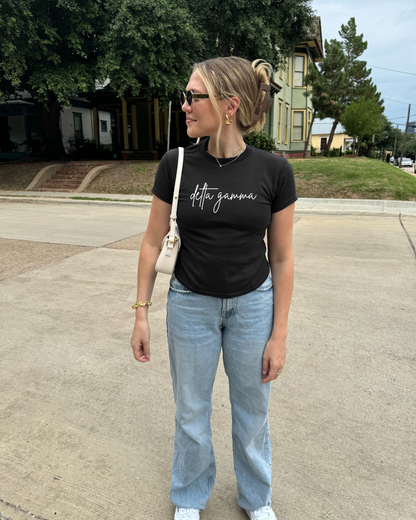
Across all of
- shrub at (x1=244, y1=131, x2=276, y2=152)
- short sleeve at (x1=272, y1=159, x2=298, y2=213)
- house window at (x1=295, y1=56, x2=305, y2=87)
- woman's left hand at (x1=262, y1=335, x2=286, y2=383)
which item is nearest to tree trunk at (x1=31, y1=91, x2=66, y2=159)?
shrub at (x1=244, y1=131, x2=276, y2=152)

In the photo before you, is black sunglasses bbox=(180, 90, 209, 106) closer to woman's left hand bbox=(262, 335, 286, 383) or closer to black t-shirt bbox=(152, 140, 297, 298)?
black t-shirt bbox=(152, 140, 297, 298)

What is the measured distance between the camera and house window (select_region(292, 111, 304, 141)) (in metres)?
32.9

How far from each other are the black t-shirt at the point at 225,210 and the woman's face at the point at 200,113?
91 mm

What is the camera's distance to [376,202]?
1437cm

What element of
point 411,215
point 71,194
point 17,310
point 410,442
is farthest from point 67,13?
point 410,442

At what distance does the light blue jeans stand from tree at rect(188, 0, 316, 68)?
18.9m

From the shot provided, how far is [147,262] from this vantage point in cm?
185

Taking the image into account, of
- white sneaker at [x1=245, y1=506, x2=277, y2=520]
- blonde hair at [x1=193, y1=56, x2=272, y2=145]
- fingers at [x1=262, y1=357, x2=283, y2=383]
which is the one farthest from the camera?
white sneaker at [x1=245, y1=506, x2=277, y2=520]

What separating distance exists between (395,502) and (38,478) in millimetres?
1806

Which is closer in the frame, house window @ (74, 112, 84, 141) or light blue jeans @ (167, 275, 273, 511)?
light blue jeans @ (167, 275, 273, 511)

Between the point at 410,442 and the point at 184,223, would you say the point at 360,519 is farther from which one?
the point at 184,223

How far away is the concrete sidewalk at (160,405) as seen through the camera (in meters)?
2.18

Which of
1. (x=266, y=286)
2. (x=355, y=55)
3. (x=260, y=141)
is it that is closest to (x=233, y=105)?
(x=266, y=286)

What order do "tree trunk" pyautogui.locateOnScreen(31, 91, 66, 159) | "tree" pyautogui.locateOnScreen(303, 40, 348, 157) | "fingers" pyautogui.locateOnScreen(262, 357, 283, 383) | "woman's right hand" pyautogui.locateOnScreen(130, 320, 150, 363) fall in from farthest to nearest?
"tree" pyautogui.locateOnScreen(303, 40, 348, 157) → "tree trunk" pyautogui.locateOnScreen(31, 91, 66, 159) → "woman's right hand" pyautogui.locateOnScreen(130, 320, 150, 363) → "fingers" pyautogui.locateOnScreen(262, 357, 283, 383)
